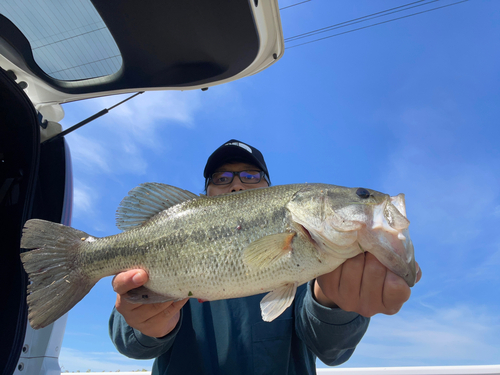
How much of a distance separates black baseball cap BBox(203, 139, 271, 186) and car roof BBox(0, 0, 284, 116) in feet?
2.61

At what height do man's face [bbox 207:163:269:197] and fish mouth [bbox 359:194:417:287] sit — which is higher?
man's face [bbox 207:163:269:197]

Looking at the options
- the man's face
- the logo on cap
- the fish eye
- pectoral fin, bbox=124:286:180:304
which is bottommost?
pectoral fin, bbox=124:286:180:304

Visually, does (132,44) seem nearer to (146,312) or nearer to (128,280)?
(128,280)

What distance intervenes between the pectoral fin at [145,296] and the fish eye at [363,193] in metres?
1.28

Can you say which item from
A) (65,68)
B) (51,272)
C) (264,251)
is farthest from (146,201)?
(65,68)

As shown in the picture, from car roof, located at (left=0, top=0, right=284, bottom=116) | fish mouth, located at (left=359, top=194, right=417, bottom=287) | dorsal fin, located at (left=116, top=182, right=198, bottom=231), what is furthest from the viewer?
car roof, located at (left=0, top=0, right=284, bottom=116)

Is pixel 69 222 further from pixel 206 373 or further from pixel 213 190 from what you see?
pixel 206 373

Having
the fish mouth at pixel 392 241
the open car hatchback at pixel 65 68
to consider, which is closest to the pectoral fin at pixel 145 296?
the fish mouth at pixel 392 241

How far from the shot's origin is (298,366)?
253 cm

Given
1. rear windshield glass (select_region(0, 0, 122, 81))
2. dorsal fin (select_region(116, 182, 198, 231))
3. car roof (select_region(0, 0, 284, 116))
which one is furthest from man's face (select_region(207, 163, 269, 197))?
rear windshield glass (select_region(0, 0, 122, 81))

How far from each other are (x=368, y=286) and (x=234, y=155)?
2238 mm

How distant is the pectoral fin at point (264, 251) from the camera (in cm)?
152

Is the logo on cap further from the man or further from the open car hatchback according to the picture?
the open car hatchback

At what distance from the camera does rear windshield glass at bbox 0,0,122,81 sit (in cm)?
211
